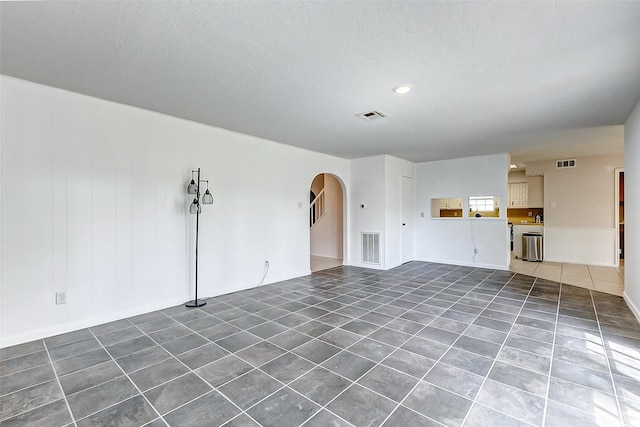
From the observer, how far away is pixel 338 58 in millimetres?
2391

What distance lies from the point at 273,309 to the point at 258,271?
132 cm

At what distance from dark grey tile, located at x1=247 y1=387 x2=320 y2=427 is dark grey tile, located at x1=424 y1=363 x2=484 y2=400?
93 cm

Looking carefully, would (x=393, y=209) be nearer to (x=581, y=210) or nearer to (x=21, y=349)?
(x=581, y=210)

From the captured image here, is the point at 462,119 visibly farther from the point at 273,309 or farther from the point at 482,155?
the point at 273,309

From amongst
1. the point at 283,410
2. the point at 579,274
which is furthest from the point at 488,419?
the point at 579,274

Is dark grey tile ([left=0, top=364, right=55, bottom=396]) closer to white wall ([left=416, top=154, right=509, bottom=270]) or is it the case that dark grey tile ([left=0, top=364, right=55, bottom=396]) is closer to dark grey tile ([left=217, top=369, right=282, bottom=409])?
dark grey tile ([left=217, top=369, right=282, bottom=409])

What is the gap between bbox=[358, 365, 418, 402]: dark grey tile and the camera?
2.00 metres

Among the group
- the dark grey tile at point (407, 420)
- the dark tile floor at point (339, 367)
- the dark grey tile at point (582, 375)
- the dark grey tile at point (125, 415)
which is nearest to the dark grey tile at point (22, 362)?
the dark tile floor at point (339, 367)

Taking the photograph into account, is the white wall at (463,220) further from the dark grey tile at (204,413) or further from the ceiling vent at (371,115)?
the dark grey tile at (204,413)

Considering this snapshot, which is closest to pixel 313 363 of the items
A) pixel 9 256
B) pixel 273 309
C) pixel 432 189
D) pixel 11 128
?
pixel 273 309

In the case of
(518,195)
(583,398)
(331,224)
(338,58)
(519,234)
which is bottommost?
(583,398)

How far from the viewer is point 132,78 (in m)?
2.77

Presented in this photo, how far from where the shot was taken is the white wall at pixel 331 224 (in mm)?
7922

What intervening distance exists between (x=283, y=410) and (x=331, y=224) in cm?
631
